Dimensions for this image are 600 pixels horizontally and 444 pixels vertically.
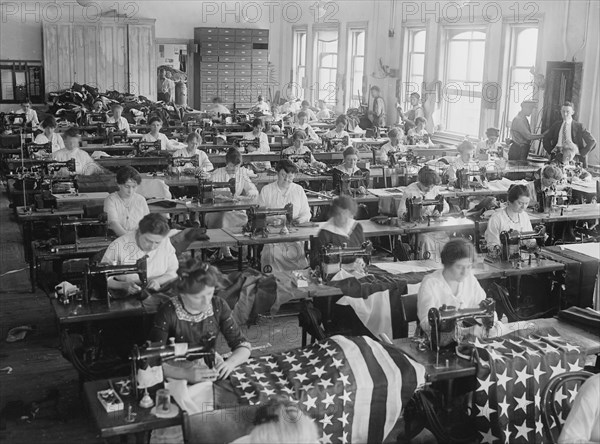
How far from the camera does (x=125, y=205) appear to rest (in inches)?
284

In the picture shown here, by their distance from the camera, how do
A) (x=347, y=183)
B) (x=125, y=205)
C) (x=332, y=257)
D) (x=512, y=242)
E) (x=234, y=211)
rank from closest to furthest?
(x=332, y=257) → (x=512, y=242) → (x=125, y=205) → (x=234, y=211) → (x=347, y=183)

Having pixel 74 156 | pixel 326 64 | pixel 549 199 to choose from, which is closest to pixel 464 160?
pixel 549 199

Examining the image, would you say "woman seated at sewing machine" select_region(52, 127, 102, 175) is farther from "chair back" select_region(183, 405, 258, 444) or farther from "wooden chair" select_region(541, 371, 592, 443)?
"wooden chair" select_region(541, 371, 592, 443)

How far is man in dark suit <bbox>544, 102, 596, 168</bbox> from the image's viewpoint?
11289 mm

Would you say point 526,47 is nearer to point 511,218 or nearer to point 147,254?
point 511,218

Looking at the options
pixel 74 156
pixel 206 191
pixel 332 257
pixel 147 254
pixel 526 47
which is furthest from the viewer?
pixel 526 47

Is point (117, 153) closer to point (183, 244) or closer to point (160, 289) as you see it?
point (183, 244)

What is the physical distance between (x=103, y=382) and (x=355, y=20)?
53.0 feet

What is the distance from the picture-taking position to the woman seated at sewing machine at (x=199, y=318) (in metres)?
4.04

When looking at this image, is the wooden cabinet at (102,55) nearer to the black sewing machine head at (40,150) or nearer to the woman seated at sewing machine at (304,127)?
the woman seated at sewing machine at (304,127)

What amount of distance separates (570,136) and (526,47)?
263cm

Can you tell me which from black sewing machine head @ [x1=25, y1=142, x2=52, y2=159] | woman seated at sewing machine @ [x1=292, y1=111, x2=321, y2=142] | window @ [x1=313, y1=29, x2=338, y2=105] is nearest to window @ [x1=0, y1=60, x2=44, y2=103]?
window @ [x1=313, y1=29, x2=338, y2=105]

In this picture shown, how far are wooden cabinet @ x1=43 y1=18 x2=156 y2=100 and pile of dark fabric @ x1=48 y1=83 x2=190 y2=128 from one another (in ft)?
2.00

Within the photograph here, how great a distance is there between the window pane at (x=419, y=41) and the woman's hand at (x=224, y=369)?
44.5ft
